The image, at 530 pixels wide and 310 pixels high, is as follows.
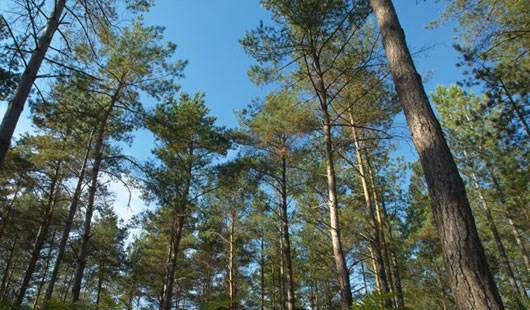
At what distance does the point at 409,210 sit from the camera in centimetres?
1348

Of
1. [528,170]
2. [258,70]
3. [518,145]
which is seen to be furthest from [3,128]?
[528,170]

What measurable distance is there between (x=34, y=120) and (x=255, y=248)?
14.5 metres

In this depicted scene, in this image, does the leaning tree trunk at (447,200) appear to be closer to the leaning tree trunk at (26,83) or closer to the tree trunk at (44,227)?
the leaning tree trunk at (26,83)

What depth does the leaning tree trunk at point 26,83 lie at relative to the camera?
353 cm

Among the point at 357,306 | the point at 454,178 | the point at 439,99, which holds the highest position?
the point at 439,99

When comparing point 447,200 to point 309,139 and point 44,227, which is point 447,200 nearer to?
point 309,139

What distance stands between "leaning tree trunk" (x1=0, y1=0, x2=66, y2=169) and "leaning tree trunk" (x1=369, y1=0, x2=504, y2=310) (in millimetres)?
4925

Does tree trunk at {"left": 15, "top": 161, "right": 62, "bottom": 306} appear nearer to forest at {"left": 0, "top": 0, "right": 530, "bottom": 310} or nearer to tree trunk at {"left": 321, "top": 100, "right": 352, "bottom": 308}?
forest at {"left": 0, "top": 0, "right": 530, "bottom": 310}

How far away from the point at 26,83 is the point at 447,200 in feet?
17.7

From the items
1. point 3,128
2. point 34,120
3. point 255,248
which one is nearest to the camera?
point 3,128

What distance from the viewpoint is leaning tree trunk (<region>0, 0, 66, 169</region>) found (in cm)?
353

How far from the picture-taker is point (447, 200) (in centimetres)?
261

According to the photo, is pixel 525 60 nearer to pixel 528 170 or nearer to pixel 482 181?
pixel 528 170

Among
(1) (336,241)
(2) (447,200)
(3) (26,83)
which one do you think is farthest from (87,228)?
(2) (447,200)
